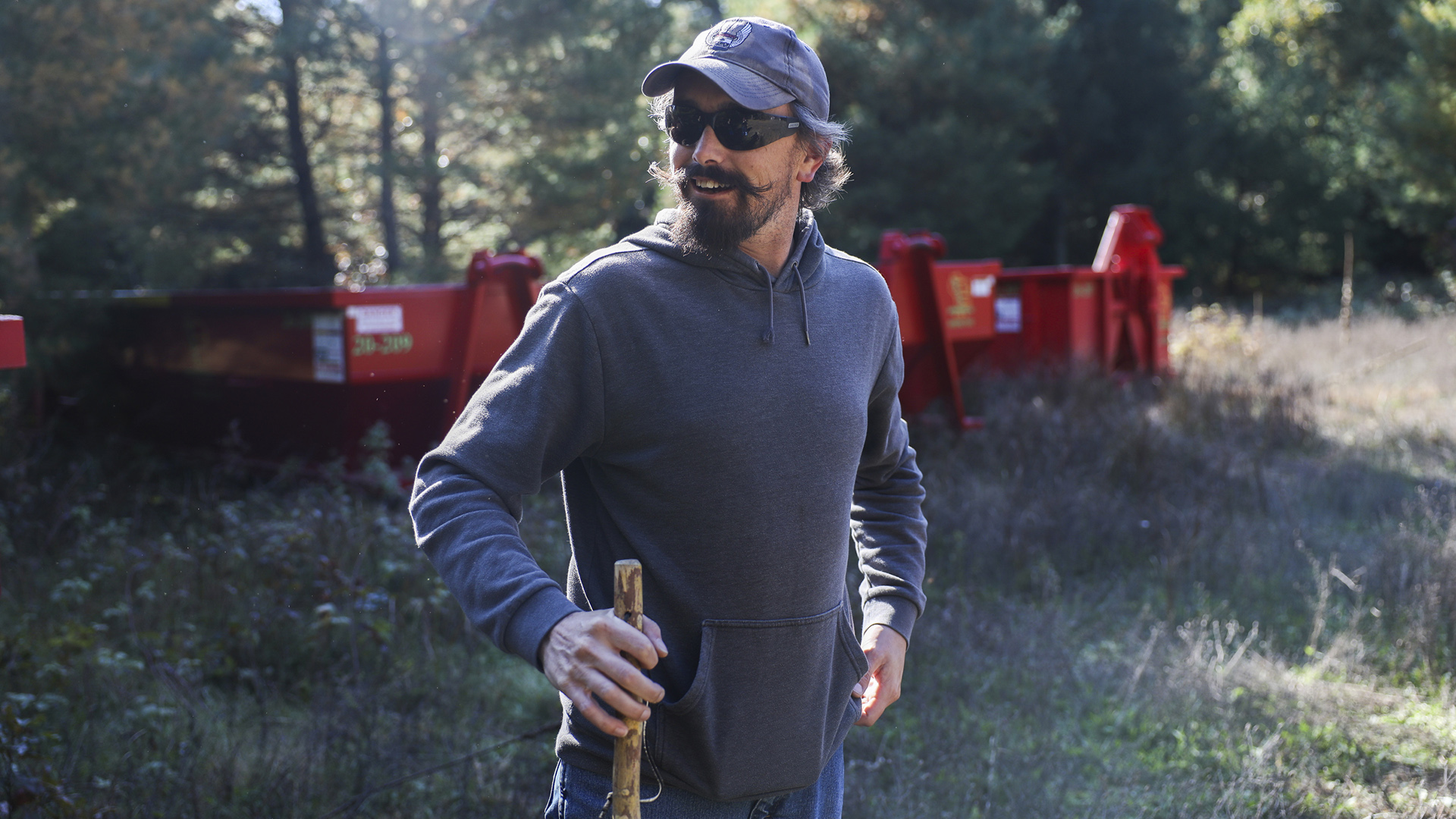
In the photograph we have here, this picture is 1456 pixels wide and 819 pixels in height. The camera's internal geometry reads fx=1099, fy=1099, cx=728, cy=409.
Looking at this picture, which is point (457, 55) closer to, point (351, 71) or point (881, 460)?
point (351, 71)

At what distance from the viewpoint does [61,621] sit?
4371 millimetres

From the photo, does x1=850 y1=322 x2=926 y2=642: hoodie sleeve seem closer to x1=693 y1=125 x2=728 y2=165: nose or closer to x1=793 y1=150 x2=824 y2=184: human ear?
x1=793 y1=150 x2=824 y2=184: human ear

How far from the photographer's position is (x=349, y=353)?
590 centimetres

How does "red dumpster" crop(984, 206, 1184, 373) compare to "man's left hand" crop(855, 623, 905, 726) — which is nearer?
"man's left hand" crop(855, 623, 905, 726)

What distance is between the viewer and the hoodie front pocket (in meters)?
1.57

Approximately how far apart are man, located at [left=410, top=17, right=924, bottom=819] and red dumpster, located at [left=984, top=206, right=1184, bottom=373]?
731cm

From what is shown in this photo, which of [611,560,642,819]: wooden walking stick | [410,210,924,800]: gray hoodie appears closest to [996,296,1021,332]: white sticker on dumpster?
[410,210,924,800]: gray hoodie

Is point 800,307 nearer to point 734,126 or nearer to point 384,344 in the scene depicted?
point 734,126

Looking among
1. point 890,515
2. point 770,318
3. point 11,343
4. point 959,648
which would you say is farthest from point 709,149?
point 959,648

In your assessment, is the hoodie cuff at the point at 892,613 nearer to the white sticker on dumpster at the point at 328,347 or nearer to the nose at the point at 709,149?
the nose at the point at 709,149

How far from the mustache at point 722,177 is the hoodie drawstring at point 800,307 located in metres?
0.13

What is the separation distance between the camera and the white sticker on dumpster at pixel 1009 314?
9039 mm

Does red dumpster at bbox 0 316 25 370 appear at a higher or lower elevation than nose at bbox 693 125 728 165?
lower

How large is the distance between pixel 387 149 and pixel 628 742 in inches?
526
